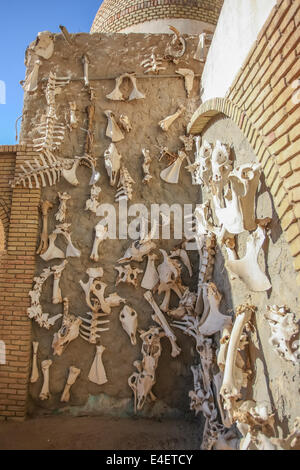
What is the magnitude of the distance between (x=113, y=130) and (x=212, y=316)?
3.66 m

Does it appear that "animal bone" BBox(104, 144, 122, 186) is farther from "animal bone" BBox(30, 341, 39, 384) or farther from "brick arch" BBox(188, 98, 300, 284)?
"animal bone" BBox(30, 341, 39, 384)

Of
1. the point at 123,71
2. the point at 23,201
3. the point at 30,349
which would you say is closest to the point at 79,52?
the point at 123,71

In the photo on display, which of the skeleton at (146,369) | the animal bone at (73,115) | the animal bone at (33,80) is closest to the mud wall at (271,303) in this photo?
the skeleton at (146,369)

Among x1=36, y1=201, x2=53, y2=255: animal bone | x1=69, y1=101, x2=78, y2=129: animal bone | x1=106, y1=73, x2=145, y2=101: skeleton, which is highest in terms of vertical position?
x1=106, y1=73, x2=145, y2=101: skeleton

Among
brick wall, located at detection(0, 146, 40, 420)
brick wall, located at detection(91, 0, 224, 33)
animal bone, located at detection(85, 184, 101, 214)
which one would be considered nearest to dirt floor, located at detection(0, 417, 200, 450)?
brick wall, located at detection(0, 146, 40, 420)

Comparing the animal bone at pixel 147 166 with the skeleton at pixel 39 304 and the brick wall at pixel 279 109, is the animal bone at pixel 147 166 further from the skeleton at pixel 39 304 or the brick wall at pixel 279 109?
the brick wall at pixel 279 109

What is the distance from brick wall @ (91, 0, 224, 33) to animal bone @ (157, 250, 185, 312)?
254 inches

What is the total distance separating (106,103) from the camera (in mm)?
5898

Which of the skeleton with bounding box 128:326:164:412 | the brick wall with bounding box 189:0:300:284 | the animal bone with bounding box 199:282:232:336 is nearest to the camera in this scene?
the brick wall with bounding box 189:0:300:284

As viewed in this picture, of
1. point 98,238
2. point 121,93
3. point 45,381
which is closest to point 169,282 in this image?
point 98,238

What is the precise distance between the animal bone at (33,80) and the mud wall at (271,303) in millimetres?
4434

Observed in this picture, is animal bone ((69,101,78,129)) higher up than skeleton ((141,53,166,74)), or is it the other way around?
skeleton ((141,53,166,74))

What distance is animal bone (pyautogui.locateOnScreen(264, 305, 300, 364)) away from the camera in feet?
7.36
